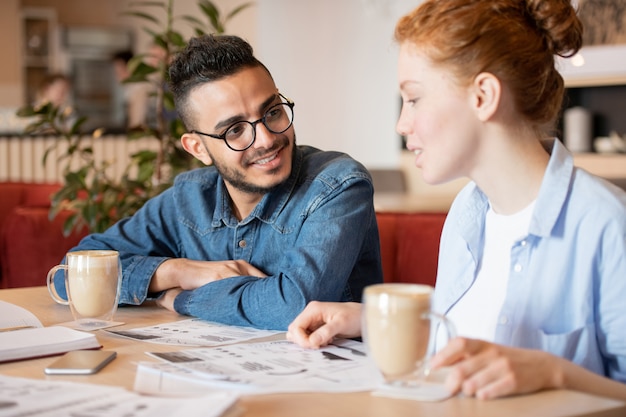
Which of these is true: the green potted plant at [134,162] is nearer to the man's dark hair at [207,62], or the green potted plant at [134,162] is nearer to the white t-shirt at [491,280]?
the man's dark hair at [207,62]

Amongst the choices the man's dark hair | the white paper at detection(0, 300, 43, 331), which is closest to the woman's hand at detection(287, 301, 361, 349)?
the white paper at detection(0, 300, 43, 331)

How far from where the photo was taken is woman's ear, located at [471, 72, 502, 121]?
1288 millimetres

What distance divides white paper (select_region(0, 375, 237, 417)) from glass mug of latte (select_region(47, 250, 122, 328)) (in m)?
0.44

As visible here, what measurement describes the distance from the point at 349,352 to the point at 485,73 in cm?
46

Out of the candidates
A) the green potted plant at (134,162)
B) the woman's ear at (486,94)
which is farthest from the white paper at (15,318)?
the green potted plant at (134,162)

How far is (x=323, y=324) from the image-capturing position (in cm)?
136

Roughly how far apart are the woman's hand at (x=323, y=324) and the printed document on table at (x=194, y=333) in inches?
5.0

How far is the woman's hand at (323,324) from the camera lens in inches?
50.8

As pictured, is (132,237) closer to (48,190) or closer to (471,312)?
(471,312)

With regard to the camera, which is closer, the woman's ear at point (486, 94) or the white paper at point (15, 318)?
the woman's ear at point (486, 94)

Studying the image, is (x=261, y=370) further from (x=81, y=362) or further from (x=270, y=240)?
(x=270, y=240)

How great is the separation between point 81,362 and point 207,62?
0.87 metres

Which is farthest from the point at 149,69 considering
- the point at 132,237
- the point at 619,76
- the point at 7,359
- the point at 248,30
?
the point at 248,30

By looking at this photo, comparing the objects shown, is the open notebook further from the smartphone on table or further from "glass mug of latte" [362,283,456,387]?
"glass mug of latte" [362,283,456,387]
